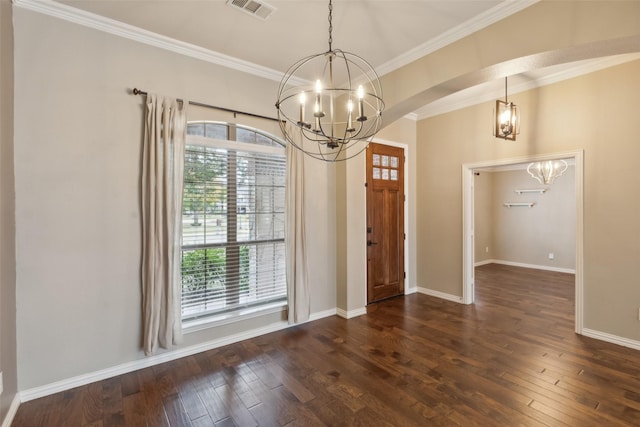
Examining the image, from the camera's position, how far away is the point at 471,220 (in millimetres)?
4684

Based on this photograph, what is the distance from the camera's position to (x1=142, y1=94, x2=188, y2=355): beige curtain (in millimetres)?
2721

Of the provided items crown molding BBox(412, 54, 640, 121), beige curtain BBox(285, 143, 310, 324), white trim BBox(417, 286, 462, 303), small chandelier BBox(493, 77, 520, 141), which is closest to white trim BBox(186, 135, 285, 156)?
beige curtain BBox(285, 143, 310, 324)

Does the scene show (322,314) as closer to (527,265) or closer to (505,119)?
(505,119)

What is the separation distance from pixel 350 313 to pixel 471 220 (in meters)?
2.44

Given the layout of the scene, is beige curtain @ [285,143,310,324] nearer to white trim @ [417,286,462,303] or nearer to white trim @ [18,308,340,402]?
white trim @ [18,308,340,402]

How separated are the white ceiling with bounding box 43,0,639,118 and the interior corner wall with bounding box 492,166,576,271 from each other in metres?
4.63

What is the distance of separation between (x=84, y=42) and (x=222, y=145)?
1.39 m

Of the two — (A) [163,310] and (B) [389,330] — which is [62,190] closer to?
(A) [163,310]

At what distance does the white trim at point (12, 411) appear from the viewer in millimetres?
2010

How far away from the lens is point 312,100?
3918 mm

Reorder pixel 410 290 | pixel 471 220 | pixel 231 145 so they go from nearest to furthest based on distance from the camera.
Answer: pixel 231 145 < pixel 471 220 < pixel 410 290

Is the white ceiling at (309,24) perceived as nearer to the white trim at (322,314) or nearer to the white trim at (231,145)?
the white trim at (231,145)

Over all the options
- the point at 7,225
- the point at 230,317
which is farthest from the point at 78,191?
the point at 230,317

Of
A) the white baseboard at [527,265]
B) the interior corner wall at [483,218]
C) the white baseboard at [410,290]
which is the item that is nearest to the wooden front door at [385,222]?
the white baseboard at [410,290]
